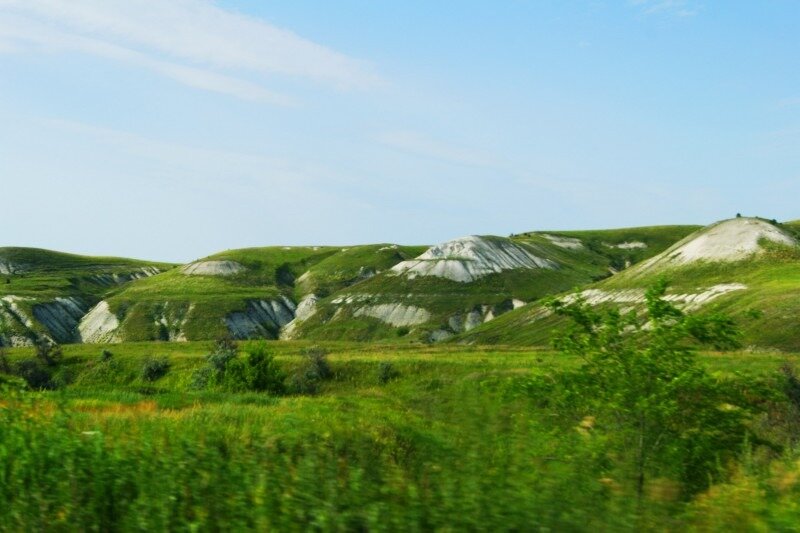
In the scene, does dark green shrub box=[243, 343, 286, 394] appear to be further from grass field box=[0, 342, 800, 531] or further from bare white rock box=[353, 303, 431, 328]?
bare white rock box=[353, 303, 431, 328]

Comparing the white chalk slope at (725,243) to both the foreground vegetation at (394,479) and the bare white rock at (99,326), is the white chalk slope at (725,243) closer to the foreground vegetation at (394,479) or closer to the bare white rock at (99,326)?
the bare white rock at (99,326)

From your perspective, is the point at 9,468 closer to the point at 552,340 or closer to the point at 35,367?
the point at 552,340

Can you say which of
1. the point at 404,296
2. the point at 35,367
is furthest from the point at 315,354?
the point at 404,296

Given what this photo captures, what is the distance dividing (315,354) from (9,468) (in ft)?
193

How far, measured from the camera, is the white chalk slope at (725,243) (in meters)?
139

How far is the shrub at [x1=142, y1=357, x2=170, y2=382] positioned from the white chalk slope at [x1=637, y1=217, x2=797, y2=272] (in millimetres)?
104120

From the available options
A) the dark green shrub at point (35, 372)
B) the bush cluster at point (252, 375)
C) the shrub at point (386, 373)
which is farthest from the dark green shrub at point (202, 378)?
the dark green shrub at point (35, 372)

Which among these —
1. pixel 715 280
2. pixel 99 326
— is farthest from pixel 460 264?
pixel 99 326

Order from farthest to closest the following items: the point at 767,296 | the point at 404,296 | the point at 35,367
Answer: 1. the point at 404,296
2. the point at 767,296
3. the point at 35,367

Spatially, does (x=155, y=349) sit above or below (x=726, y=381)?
below

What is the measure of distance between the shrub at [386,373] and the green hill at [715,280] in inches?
1933

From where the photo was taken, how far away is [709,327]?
15906 millimetres

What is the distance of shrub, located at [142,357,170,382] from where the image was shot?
71.5 metres

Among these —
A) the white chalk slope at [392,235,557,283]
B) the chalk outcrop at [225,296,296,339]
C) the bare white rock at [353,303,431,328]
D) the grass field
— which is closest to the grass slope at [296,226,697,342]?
the bare white rock at [353,303,431,328]
